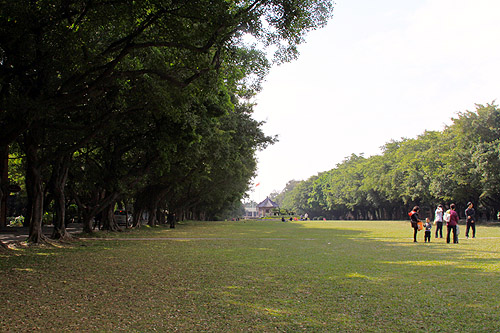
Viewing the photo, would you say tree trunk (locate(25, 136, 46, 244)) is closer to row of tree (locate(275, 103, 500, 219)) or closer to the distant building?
row of tree (locate(275, 103, 500, 219))

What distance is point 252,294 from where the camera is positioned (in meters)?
6.91

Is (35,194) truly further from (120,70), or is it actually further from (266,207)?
(266,207)

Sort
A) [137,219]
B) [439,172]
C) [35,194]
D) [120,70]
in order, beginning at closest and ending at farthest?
[120,70]
[35,194]
[137,219]
[439,172]

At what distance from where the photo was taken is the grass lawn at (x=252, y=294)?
17.1 ft

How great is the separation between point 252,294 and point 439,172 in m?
45.7

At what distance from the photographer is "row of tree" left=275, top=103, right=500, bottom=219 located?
132ft

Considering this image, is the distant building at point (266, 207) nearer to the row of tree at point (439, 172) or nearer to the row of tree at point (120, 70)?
the row of tree at point (439, 172)

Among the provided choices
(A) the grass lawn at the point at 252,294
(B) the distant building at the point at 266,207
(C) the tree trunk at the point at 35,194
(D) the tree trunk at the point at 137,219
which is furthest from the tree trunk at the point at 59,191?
(B) the distant building at the point at 266,207

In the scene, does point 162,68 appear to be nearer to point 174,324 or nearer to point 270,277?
point 270,277

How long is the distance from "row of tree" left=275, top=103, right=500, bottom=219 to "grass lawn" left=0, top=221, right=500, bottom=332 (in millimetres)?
33065

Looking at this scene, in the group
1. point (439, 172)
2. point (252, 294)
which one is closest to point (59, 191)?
point (252, 294)

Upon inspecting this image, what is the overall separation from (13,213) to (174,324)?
58.8 meters

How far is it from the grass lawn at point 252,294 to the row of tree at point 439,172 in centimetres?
3306

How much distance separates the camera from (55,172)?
730 inches
